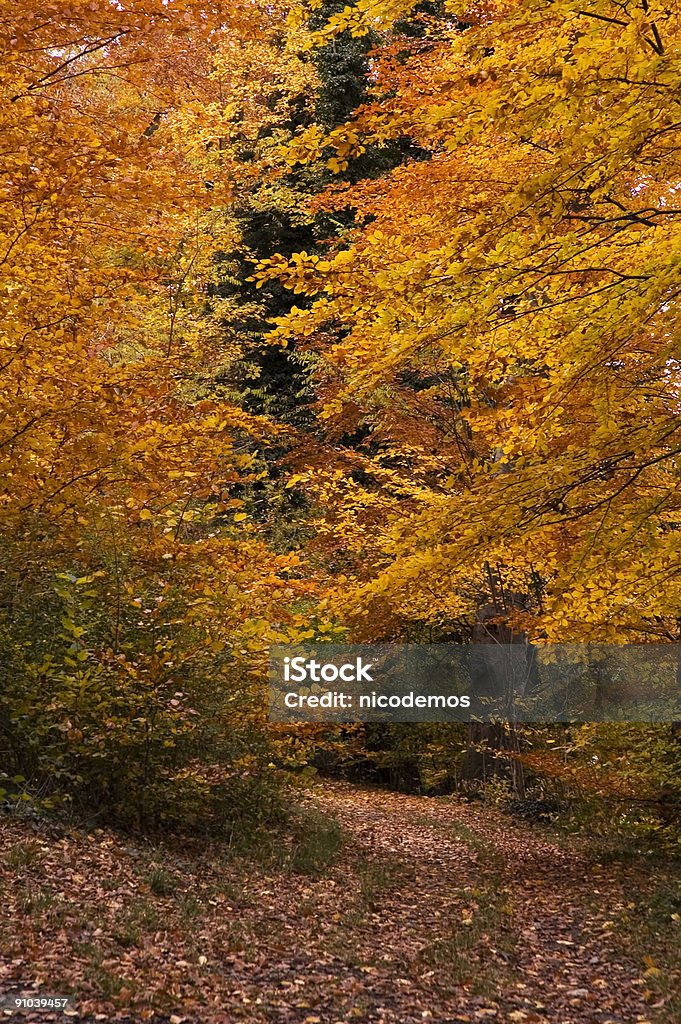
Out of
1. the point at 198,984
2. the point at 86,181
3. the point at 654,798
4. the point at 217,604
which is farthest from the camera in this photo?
the point at 654,798

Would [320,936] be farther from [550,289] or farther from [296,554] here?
[550,289]

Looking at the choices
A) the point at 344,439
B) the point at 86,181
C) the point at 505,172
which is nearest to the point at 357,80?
the point at 344,439

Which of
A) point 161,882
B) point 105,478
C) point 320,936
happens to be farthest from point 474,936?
point 105,478

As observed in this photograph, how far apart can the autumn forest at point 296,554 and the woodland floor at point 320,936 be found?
0.04 meters

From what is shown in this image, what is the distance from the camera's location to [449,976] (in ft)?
22.1

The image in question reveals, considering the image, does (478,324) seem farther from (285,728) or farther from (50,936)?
(285,728)

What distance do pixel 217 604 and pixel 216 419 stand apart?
5.96 feet

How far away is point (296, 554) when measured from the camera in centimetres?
862

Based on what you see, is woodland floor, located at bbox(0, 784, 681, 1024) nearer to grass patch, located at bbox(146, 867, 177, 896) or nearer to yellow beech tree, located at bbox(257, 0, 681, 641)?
grass patch, located at bbox(146, 867, 177, 896)

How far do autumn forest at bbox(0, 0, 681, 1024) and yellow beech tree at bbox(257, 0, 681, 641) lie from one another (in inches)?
1.4

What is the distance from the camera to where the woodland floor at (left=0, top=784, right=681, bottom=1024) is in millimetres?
5574

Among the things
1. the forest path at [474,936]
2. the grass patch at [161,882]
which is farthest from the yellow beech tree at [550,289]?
the grass patch at [161,882]

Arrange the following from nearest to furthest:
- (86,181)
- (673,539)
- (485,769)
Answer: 1. (673,539)
2. (86,181)
3. (485,769)

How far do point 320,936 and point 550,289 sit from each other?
5266 mm
